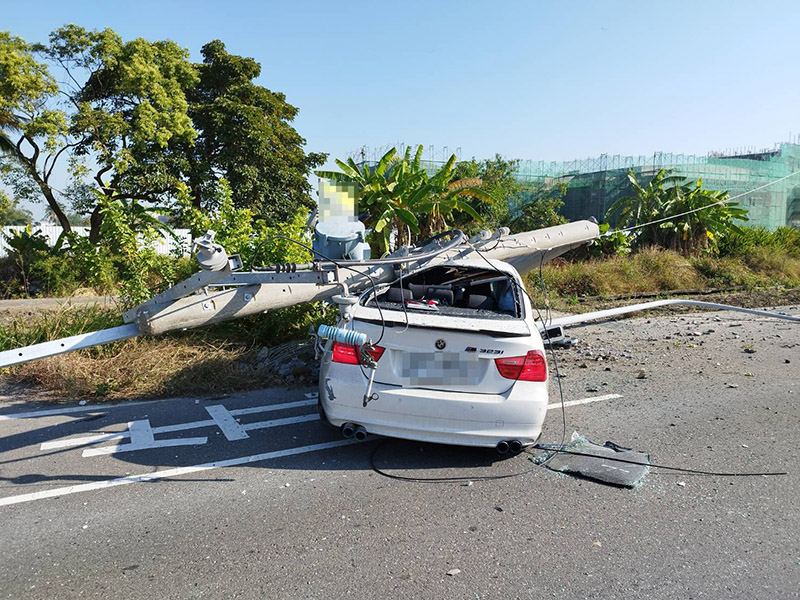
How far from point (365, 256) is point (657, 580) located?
15.5 feet

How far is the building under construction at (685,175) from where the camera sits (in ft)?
82.1

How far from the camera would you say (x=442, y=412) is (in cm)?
427

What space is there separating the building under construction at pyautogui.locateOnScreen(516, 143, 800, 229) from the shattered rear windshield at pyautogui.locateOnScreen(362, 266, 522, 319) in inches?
815

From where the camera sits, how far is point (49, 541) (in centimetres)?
342

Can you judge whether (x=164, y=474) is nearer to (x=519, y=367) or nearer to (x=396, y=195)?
(x=519, y=367)

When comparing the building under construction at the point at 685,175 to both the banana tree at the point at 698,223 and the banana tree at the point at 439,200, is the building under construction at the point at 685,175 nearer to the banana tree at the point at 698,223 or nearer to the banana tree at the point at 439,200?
the banana tree at the point at 698,223

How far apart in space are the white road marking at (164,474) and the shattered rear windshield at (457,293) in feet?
4.29

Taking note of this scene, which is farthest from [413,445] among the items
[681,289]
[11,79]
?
[11,79]

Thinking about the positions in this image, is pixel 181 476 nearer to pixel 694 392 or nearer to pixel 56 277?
pixel 694 392

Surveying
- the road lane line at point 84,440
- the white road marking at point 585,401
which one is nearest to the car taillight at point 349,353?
the road lane line at point 84,440

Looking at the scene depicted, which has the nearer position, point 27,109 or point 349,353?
point 349,353

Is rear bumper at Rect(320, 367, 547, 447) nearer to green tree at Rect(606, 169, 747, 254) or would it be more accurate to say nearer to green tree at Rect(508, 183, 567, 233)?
green tree at Rect(606, 169, 747, 254)

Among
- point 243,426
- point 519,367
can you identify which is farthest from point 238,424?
point 519,367

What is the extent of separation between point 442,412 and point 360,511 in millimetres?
914
